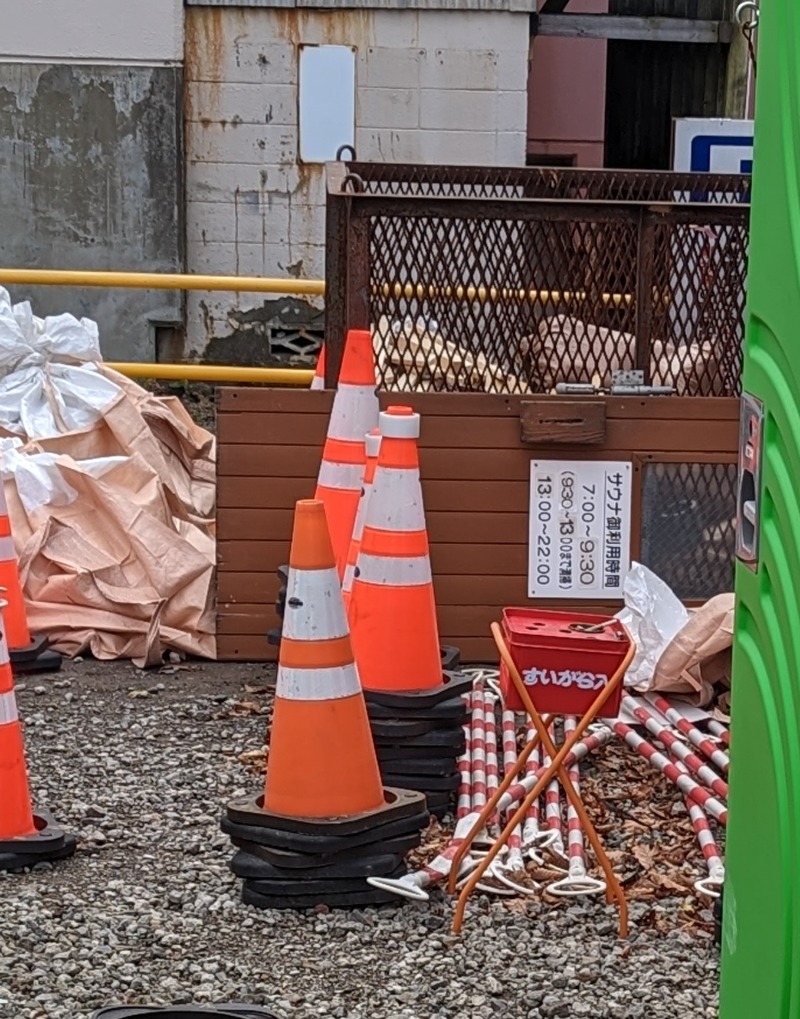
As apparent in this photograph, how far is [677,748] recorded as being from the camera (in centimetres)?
532

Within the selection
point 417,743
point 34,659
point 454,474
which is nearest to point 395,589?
point 417,743

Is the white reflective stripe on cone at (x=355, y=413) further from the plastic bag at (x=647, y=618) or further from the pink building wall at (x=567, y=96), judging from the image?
the pink building wall at (x=567, y=96)

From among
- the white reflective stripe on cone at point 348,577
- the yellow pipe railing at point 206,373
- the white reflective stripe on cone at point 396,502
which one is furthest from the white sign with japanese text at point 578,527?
the yellow pipe railing at point 206,373

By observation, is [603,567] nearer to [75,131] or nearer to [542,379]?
[542,379]

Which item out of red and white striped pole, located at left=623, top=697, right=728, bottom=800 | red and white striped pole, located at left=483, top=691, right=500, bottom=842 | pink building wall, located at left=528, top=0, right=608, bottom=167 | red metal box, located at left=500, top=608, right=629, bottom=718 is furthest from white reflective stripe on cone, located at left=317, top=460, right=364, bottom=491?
pink building wall, located at left=528, top=0, right=608, bottom=167

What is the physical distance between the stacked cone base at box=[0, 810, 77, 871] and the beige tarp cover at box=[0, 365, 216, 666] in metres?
2.04

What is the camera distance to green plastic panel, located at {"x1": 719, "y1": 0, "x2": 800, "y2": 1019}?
195 centimetres

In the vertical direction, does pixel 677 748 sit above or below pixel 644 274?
below

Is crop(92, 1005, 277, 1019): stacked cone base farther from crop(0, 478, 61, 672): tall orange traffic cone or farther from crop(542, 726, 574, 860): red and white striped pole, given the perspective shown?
crop(0, 478, 61, 672): tall orange traffic cone

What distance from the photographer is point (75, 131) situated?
45.2ft

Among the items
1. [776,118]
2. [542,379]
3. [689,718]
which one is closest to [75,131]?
[542,379]

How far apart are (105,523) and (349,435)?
1357 mm

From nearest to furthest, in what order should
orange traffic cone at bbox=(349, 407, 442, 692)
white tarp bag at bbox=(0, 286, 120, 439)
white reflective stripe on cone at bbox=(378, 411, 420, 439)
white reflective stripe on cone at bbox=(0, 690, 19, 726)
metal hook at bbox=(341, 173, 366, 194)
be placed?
1. white reflective stripe on cone at bbox=(0, 690, 19, 726)
2. orange traffic cone at bbox=(349, 407, 442, 692)
3. white reflective stripe on cone at bbox=(378, 411, 420, 439)
4. metal hook at bbox=(341, 173, 366, 194)
5. white tarp bag at bbox=(0, 286, 120, 439)

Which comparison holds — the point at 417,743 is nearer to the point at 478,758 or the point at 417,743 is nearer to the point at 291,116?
the point at 478,758
